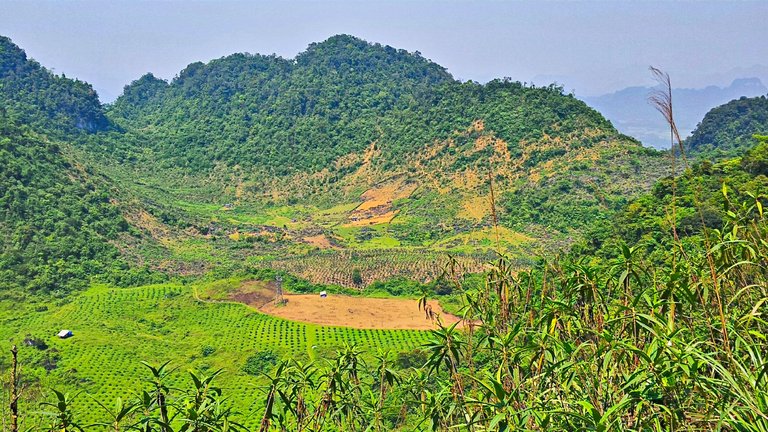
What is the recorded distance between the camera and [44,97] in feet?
240

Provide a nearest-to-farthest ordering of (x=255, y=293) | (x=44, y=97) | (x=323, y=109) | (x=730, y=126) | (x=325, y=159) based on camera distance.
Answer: (x=255, y=293) → (x=730, y=126) → (x=325, y=159) → (x=44, y=97) → (x=323, y=109)

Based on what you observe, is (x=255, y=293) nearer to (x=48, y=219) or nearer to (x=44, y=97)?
(x=48, y=219)

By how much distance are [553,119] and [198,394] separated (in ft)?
178

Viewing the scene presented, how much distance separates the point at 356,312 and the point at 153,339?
10716 millimetres

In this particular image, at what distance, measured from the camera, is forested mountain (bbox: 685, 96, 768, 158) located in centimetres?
6075

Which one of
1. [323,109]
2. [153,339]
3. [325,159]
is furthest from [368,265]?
[323,109]

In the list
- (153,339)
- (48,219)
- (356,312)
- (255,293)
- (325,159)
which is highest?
(325,159)

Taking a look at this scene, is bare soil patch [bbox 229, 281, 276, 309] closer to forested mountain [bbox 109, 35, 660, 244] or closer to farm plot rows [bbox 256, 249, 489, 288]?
farm plot rows [bbox 256, 249, 489, 288]

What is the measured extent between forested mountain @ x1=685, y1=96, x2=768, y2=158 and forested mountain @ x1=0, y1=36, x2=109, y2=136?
74838mm

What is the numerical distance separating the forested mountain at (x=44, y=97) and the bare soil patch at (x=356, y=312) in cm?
5044

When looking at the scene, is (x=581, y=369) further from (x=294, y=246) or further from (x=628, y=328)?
(x=294, y=246)

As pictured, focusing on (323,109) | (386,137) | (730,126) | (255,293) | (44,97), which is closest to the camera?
(255,293)

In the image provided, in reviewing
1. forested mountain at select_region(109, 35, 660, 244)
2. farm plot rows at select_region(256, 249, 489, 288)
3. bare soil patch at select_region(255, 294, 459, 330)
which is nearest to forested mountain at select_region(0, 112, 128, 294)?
farm plot rows at select_region(256, 249, 489, 288)

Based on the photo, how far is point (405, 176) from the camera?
59656mm
